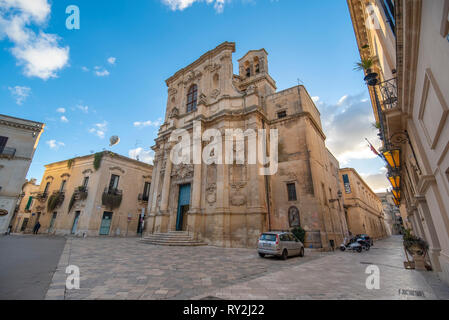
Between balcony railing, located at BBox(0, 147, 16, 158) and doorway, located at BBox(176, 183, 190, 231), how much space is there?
16.8m

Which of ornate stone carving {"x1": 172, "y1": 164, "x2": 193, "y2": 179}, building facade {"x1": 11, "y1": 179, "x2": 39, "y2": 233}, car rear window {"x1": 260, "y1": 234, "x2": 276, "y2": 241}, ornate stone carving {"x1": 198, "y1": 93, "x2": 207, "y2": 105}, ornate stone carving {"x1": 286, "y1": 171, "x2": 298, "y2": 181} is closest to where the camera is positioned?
car rear window {"x1": 260, "y1": 234, "x2": 276, "y2": 241}

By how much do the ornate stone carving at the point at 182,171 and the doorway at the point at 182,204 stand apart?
35.5 inches

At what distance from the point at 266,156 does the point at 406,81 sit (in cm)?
1126

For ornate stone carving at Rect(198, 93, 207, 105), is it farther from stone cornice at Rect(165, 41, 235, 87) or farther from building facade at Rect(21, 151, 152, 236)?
building facade at Rect(21, 151, 152, 236)

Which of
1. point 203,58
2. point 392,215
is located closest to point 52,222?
point 203,58

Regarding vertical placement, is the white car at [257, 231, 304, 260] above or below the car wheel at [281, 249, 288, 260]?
above

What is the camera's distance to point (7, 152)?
1889 cm

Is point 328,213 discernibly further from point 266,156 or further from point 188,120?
point 188,120

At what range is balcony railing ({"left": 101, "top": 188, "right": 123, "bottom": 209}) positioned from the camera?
2112 cm

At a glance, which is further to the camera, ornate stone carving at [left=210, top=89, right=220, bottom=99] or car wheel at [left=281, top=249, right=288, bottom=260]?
ornate stone carving at [left=210, top=89, right=220, bottom=99]

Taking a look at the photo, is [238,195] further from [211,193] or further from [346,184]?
[346,184]

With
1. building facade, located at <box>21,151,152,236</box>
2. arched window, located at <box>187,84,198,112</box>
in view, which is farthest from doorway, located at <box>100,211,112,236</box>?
arched window, located at <box>187,84,198,112</box>

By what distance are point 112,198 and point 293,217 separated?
740 inches
